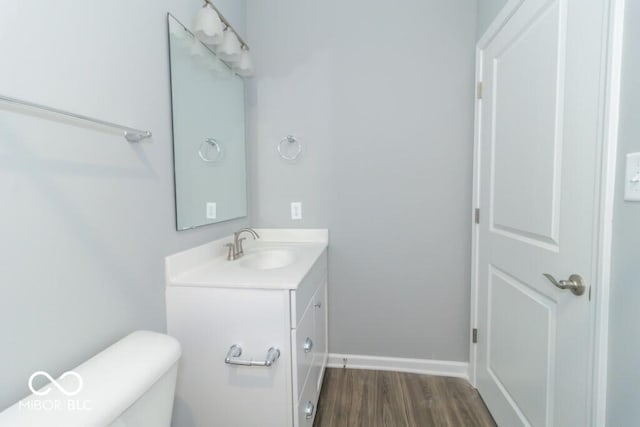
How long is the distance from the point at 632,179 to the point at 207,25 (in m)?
1.61

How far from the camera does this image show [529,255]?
1173mm

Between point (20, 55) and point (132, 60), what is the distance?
1.20ft

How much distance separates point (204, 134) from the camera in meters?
1.44

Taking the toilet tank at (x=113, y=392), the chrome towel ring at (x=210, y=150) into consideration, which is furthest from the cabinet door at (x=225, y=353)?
the chrome towel ring at (x=210, y=150)

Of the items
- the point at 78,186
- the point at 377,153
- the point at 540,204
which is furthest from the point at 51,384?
the point at 377,153

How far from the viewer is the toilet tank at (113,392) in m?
0.55

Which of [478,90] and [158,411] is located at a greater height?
[478,90]

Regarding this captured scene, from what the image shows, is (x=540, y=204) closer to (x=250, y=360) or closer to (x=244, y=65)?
(x=250, y=360)

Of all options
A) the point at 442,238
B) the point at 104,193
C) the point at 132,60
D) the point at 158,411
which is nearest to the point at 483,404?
the point at 442,238

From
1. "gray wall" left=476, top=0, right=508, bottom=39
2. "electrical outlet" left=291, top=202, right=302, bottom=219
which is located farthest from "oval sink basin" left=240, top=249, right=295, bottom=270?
"gray wall" left=476, top=0, right=508, bottom=39

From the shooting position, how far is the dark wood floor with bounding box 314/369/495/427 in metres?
1.48

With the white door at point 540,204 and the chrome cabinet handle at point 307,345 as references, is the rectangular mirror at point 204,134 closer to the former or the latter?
the chrome cabinet handle at point 307,345

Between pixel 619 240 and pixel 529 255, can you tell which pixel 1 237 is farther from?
pixel 529 255

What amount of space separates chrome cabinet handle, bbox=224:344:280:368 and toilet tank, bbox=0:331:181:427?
0.82 ft
